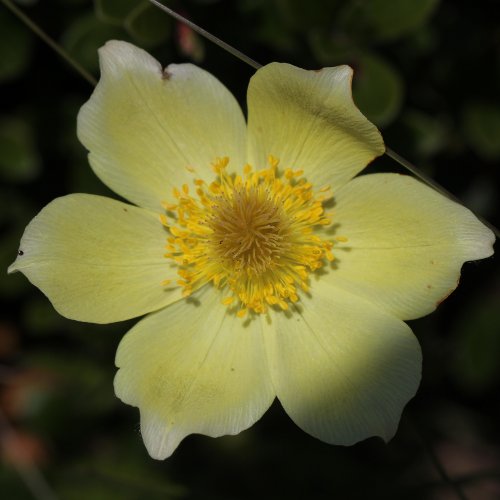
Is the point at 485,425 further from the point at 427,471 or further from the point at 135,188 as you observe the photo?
the point at 135,188

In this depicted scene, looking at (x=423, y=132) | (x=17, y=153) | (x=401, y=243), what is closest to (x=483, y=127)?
(x=423, y=132)

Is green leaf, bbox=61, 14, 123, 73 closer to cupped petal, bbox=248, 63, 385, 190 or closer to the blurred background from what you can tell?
the blurred background

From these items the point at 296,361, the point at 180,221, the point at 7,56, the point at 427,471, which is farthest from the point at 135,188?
the point at 427,471

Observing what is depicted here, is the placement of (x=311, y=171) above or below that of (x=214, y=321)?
above

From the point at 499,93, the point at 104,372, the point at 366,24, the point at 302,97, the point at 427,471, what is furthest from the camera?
the point at 427,471

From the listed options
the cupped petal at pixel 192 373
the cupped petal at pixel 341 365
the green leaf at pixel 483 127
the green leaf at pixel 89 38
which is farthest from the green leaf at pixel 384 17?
the cupped petal at pixel 192 373

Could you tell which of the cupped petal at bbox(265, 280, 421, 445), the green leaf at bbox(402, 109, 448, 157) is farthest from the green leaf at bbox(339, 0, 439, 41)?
the cupped petal at bbox(265, 280, 421, 445)
